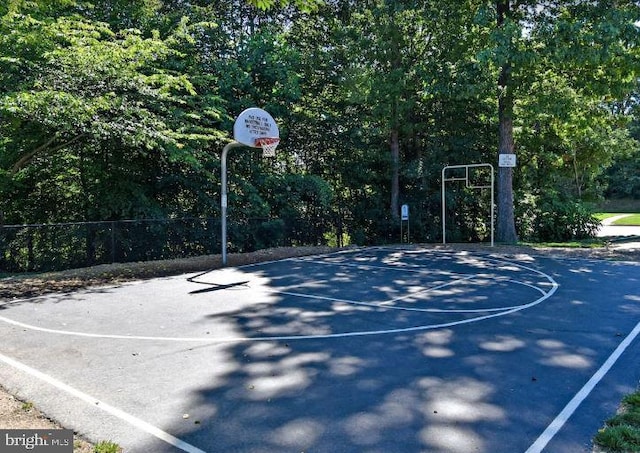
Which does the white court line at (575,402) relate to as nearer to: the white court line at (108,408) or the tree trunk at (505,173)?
the white court line at (108,408)

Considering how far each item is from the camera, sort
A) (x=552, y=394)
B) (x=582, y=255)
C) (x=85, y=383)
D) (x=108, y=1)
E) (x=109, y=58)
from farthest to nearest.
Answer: (x=108, y=1) → (x=582, y=255) → (x=109, y=58) → (x=85, y=383) → (x=552, y=394)

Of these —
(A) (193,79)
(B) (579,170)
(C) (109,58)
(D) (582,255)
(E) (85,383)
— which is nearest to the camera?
(E) (85,383)

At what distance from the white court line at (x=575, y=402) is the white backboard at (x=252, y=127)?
9033 mm

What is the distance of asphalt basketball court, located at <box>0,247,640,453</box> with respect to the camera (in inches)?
133

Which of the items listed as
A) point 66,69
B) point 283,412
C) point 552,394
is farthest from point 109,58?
point 552,394

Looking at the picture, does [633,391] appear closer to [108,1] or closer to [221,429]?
[221,429]

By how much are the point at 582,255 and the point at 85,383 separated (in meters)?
12.5

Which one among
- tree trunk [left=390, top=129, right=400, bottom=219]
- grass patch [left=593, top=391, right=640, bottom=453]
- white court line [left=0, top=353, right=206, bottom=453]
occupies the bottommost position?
grass patch [left=593, top=391, right=640, bottom=453]

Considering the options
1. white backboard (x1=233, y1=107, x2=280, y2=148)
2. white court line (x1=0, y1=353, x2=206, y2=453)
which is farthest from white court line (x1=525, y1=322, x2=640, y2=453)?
white backboard (x1=233, y1=107, x2=280, y2=148)

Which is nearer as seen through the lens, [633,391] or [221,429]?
[221,429]

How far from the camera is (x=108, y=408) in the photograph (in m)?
3.78

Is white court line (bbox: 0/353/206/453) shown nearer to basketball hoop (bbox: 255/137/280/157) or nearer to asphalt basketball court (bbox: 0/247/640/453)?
asphalt basketball court (bbox: 0/247/640/453)

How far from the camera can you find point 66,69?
34.6 feet

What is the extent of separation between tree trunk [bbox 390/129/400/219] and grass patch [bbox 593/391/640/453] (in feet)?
49.5
